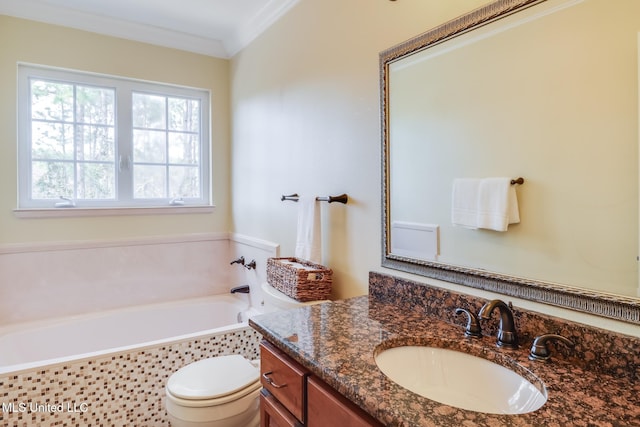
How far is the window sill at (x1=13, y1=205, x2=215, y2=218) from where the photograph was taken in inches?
101

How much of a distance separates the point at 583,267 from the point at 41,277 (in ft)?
10.1

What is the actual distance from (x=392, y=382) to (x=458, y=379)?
0.29 metres

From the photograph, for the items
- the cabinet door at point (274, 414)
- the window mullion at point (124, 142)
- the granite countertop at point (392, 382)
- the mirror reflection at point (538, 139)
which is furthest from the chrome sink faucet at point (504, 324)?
the window mullion at point (124, 142)

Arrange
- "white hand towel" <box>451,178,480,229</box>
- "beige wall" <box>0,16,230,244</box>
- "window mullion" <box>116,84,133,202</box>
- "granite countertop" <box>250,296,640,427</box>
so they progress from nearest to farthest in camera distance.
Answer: "granite countertop" <box>250,296,640,427</box>, "white hand towel" <box>451,178,480,229</box>, "beige wall" <box>0,16,230,244</box>, "window mullion" <box>116,84,133,202</box>

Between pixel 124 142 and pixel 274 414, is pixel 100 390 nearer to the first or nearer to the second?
pixel 274 414

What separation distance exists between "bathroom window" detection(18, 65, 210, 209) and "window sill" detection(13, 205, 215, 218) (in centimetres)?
5

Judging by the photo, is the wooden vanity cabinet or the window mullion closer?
the wooden vanity cabinet

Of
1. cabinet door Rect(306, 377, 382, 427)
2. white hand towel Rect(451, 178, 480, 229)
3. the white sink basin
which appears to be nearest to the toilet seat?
cabinet door Rect(306, 377, 382, 427)

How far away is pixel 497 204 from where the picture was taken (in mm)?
1192

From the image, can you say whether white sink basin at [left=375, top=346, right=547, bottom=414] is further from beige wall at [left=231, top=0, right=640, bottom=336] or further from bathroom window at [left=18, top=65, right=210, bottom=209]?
bathroom window at [left=18, top=65, right=210, bottom=209]

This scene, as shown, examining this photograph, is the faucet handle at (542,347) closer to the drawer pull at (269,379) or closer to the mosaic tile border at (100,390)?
the drawer pull at (269,379)

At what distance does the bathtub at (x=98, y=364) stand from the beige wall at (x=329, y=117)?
30.0 inches

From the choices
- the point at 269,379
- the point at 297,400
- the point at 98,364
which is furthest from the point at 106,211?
the point at 297,400

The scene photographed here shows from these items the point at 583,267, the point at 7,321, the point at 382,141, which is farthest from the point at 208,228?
the point at 583,267
